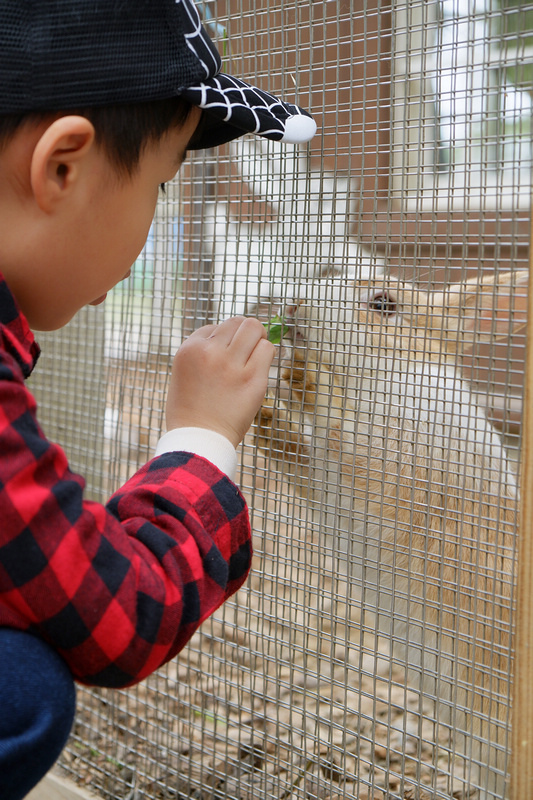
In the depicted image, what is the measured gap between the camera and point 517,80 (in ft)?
2.60

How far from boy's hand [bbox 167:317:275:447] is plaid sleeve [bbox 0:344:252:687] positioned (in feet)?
0.35

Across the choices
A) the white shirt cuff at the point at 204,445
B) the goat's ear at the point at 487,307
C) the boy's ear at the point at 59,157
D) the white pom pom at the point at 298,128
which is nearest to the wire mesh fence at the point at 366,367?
the goat's ear at the point at 487,307

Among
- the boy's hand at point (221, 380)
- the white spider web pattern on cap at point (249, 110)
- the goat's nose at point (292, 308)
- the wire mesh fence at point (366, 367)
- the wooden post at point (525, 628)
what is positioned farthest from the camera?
the goat's nose at point (292, 308)

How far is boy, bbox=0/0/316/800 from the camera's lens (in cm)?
57

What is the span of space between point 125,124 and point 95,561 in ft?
1.23

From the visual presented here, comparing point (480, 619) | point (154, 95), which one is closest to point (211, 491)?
point (154, 95)

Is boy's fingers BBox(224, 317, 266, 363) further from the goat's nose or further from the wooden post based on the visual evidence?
the wooden post

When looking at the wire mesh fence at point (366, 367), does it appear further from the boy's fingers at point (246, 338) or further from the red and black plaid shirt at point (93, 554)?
the red and black plaid shirt at point (93, 554)

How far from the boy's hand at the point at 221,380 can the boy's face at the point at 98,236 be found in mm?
133

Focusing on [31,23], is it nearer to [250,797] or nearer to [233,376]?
[233,376]

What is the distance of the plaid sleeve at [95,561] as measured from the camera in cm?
55

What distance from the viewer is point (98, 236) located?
0.67 meters

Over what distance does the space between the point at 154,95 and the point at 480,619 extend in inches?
29.7

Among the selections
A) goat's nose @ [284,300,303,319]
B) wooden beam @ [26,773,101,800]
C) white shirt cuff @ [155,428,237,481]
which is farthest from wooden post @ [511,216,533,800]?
wooden beam @ [26,773,101,800]
